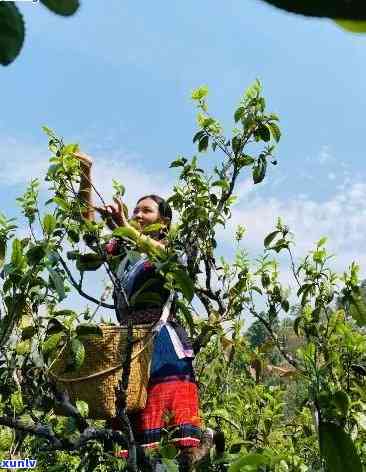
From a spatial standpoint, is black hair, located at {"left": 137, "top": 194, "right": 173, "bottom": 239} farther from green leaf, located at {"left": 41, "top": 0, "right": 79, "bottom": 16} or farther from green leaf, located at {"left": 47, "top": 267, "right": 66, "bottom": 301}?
green leaf, located at {"left": 41, "top": 0, "right": 79, "bottom": 16}

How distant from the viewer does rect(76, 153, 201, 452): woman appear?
91.0 inches

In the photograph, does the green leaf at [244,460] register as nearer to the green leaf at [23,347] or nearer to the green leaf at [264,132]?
the green leaf at [23,347]

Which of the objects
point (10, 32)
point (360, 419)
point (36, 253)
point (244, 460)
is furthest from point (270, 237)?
point (10, 32)

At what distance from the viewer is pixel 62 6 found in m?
0.29

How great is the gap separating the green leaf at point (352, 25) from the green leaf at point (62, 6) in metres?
0.13

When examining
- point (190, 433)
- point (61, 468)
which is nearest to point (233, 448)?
point (190, 433)

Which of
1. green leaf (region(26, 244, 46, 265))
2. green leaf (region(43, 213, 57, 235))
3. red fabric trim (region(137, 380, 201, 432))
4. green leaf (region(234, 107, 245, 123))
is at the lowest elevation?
red fabric trim (region(137, 380, 201, 432))

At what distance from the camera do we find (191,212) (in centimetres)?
281

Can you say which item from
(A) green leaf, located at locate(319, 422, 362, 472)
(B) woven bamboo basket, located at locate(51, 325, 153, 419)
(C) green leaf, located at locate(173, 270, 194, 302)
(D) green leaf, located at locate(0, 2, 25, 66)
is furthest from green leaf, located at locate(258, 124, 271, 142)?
(D) green leaf, located at locate(0, 2, 25, 66)

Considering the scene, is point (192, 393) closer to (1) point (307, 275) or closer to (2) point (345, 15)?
(1) point (307, 275)

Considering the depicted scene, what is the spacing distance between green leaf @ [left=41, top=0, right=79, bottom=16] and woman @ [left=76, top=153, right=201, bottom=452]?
6.29 feet

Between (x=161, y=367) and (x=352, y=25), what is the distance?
2352mm

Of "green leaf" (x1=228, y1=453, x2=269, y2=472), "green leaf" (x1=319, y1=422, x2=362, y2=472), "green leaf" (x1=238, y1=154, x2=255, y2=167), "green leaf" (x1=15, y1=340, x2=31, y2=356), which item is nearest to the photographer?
"green leaf" (x1=319, y1=422, x2=362, y2=472)

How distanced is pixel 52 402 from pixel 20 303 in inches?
23.4
